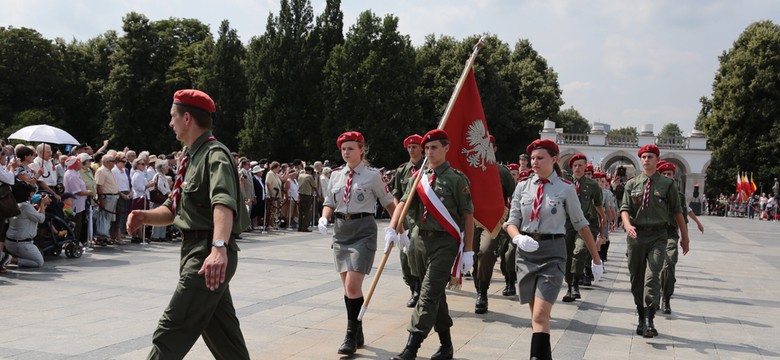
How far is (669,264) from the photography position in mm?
9359

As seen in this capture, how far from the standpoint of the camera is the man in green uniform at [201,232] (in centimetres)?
409

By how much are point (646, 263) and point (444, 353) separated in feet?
10.2

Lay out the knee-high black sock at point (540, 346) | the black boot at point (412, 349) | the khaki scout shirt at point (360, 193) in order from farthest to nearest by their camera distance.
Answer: the khaki scout shirt at point (360, 193) < the black boot at point (412, 349) < the knee-high black sock at point (540, 346)

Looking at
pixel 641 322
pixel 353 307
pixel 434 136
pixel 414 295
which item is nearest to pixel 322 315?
pixel 414 295

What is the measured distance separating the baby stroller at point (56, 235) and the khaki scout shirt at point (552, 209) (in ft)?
30.9

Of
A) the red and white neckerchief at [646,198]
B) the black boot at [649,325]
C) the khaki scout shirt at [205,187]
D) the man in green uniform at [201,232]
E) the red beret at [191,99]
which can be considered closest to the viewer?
the man in green uniform at [201,232]

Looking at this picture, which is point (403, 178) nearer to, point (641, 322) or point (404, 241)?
point (404, 241)

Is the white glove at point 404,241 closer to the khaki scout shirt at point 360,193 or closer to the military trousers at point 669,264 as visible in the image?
the khaki scout shirt at point 360,193

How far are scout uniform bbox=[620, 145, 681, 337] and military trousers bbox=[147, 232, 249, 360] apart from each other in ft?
17.6

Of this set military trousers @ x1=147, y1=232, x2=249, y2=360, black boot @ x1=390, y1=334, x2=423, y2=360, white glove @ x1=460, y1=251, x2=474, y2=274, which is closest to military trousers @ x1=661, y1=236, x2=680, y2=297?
white glove @ x1=460, y1=251, x2=474, y2=274

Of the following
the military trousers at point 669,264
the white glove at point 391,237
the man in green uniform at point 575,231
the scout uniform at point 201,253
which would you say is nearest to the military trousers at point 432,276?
the white glove at point 391,237

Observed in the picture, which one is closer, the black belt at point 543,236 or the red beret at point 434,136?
the black belt at point 543,236

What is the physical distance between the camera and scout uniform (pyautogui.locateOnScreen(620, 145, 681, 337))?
27.1ft

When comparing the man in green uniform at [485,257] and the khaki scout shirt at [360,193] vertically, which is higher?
the khaki scout shirt at [360,193]
